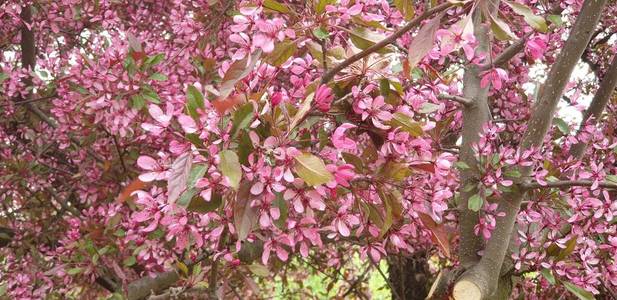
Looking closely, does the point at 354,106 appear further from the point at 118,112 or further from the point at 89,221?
the point at 89,221

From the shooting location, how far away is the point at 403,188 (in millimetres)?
1612

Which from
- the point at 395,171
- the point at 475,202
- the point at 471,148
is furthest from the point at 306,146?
the point at 471,148

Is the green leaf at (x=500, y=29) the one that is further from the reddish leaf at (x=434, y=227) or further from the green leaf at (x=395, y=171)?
the reddish leaf at (x=434, y=227)

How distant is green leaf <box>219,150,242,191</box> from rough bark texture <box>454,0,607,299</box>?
1.05 metres

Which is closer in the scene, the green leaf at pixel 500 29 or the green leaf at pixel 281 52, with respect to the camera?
the green leaf at pixel 500 29

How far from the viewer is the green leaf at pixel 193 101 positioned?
1375 millimetres

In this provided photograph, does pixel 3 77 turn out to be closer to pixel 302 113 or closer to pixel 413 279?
pixel 302 113

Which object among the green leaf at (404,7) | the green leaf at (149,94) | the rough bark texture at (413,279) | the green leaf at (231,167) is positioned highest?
the green leaf at (404,7)

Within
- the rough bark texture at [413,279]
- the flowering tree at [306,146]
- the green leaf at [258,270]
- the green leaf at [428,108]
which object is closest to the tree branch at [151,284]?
the flowering tree at [306,146]

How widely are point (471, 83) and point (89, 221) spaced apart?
6.30 ft

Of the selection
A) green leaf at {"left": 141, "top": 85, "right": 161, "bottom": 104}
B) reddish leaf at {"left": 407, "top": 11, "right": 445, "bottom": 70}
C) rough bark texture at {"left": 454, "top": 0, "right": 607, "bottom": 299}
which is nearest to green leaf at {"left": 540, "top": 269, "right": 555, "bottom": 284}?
rough bark texture at {"left": 454, "top": 0, "right": 607, "bottom": 299}

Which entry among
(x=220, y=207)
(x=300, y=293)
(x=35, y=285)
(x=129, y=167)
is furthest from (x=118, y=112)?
(x=300, y=293)

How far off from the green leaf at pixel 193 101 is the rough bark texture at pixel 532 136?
1.09 m

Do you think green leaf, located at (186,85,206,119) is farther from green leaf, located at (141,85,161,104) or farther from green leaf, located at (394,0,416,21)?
green leaf, located at (141,85,161,104)
